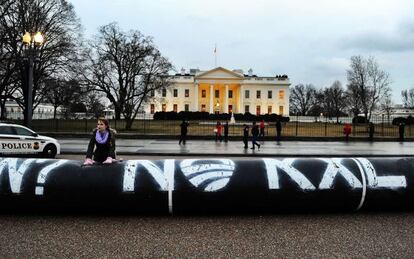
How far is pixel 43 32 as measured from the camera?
37.5 meters

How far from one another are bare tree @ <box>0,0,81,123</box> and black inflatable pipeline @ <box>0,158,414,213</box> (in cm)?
3086

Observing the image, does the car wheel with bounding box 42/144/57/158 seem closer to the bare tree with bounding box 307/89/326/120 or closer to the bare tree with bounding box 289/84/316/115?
the bare tree with bounding box 307/89/326/120

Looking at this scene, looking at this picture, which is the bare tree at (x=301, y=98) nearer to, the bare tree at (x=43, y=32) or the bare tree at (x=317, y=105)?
the bare tree at (x=317, y=105)

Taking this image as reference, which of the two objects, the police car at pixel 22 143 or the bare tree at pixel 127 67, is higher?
the bare tree at pixel 127 67

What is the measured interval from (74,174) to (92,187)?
386 mm

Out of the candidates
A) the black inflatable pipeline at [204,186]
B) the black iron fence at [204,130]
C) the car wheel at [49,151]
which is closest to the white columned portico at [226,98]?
the black iron fence at [204,130]

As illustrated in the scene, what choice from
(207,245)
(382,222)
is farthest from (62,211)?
(382,222)

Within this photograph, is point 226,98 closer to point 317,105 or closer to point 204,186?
point 317,105

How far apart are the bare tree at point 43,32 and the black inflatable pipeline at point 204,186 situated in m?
30.9

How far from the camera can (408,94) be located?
467ft

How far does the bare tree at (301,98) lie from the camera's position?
132 meters

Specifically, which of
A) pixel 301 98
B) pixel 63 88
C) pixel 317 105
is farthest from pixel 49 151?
pixel 301 98

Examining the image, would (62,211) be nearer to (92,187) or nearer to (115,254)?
(92,187)

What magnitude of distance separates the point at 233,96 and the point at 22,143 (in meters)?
96.2
